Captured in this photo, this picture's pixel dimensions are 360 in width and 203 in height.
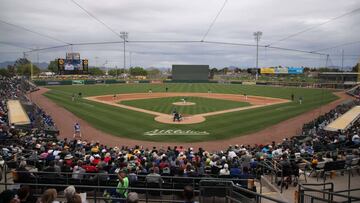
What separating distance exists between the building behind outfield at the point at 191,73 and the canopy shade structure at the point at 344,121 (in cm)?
8308

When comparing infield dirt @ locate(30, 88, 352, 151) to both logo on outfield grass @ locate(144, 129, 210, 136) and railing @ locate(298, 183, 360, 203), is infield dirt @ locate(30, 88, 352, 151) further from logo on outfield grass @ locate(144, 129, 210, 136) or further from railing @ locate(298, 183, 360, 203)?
railing @ locate(298, 183, 360, 203)

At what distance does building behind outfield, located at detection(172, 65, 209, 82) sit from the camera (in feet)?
378

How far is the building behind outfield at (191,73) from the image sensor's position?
378ft

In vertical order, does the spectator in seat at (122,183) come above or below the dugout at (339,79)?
below

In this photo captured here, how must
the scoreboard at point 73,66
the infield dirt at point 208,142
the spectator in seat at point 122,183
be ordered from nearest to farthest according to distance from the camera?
the spectator in seat at point 122,183
the infield dirt at point 208,142
the scoreboard at point 73,66

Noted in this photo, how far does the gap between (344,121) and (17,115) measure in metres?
32.0

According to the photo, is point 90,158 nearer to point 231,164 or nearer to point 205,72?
point 231,164

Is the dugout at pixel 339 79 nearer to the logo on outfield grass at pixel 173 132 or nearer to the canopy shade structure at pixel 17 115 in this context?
the logo on outfield grass at pixel 173 132

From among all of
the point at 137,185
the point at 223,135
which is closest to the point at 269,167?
the point at 137,185

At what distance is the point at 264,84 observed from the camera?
96.8 meters

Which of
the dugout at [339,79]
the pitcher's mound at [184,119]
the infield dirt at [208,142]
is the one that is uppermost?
the dugout at [339,79]

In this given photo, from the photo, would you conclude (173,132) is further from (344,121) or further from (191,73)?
(191,73)

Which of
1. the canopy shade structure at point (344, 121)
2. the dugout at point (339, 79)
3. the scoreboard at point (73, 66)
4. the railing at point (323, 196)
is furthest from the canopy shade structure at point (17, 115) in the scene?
the dugout at point (339, 79)

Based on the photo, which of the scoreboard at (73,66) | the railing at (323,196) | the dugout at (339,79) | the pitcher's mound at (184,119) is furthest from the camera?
the dugout at (339,79)
